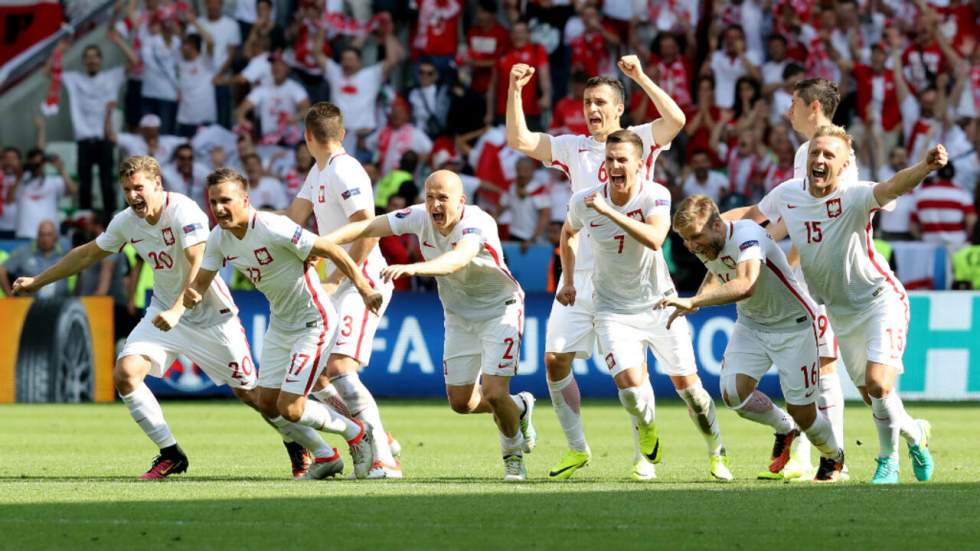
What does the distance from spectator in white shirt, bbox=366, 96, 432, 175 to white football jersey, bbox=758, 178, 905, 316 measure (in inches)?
475

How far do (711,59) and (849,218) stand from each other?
1272cm

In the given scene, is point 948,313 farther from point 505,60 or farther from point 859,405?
point 505,60

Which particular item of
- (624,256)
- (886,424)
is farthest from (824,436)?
(624,256)

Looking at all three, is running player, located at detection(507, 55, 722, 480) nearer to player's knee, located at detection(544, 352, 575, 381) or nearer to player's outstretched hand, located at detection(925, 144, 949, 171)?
player's knee, located at detection(544, 352, 575, 381)

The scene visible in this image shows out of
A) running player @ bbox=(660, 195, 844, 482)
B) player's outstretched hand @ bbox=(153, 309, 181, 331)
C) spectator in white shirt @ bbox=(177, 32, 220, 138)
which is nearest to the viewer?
running player @ bbox=(660, 195, 844, 482)

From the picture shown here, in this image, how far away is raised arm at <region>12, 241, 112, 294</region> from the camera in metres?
11.8

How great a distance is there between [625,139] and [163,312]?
3.24 m

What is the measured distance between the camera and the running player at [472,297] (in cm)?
1114

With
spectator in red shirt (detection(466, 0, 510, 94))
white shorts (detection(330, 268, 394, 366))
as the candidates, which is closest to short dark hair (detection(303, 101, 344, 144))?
white shorts (detection(330, 268, 394, 366))

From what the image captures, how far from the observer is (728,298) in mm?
10359

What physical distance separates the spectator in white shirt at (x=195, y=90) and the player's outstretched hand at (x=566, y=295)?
524 inches

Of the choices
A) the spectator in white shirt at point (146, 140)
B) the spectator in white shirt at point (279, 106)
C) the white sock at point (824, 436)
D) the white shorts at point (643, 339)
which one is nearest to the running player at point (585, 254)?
the white shorts at point (643, 339)

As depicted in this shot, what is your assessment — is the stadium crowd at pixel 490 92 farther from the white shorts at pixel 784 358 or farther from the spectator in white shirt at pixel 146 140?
the white shorts at pixel 784 358

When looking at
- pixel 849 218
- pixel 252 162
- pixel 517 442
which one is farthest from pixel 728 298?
pixel 252 162
